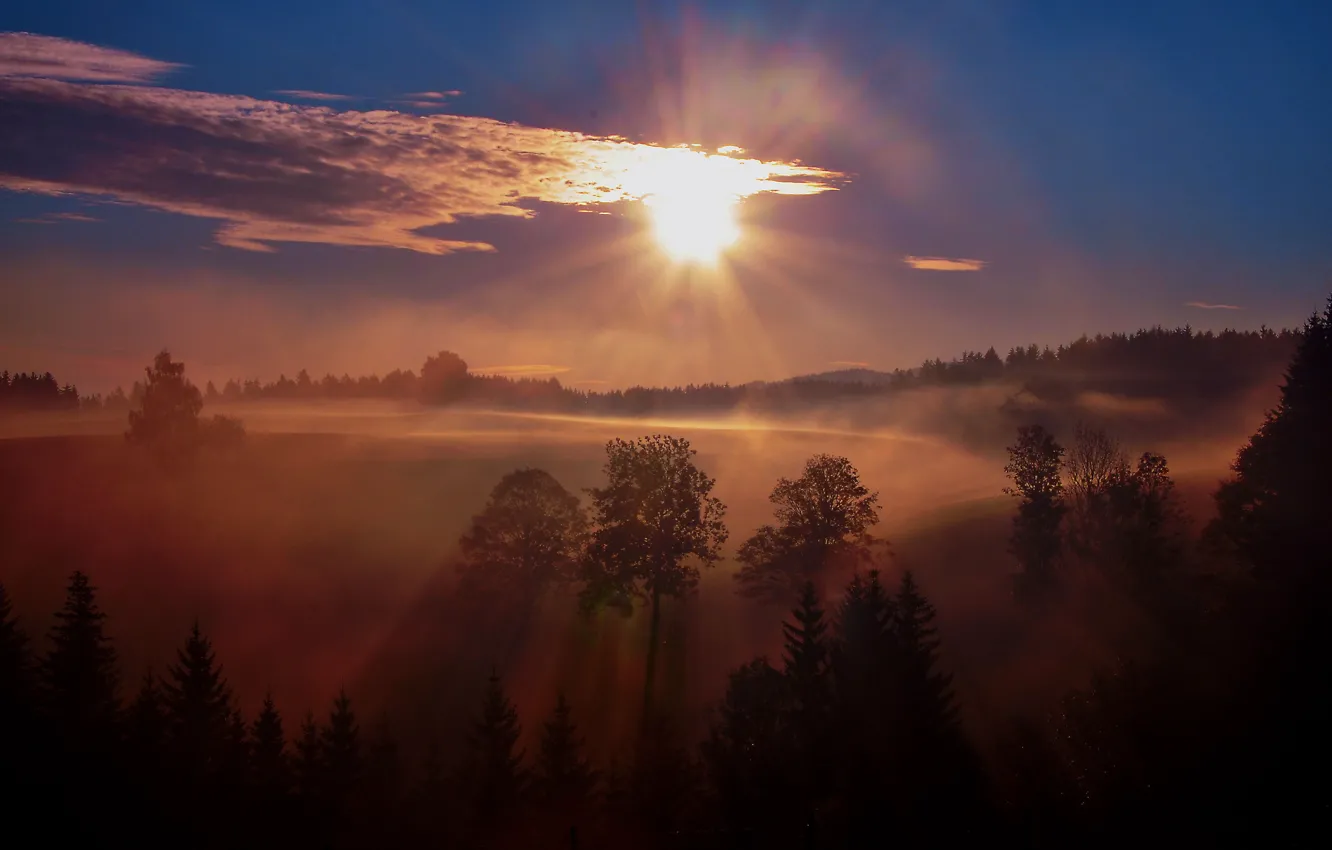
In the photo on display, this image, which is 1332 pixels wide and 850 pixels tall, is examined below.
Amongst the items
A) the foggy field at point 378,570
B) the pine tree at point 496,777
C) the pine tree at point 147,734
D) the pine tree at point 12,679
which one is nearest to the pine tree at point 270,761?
the pine tree at point 147,734

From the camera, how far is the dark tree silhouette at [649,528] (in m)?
66.9

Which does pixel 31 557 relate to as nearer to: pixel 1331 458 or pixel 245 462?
pixel 245 462

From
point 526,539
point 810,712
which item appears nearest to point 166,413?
point 526,539

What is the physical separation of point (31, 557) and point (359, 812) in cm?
6062

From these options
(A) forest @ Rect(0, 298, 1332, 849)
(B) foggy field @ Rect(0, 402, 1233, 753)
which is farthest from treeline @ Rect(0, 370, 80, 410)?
(A) forest @ Rect(0, 298, 1332, 849)

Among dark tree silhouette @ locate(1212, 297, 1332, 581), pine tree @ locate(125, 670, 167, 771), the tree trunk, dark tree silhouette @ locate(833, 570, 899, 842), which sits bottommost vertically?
the tree trunk

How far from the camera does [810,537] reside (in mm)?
74500

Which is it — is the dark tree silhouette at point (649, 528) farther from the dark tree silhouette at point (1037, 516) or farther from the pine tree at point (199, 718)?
the pine tree at point (199, 718)

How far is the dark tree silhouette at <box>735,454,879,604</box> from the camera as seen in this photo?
74438 mm

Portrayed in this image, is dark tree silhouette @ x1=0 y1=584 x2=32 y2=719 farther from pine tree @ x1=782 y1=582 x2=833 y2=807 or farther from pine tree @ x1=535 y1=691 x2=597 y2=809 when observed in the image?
pine tree @ x1=782 y1=582 x2=833 y2=807

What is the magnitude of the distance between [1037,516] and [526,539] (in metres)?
37.5

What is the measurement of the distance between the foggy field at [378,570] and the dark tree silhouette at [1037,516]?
2625 millimetres

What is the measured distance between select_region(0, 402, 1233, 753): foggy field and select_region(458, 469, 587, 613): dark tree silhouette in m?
3.06

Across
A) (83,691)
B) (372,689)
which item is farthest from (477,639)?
(83,691)
